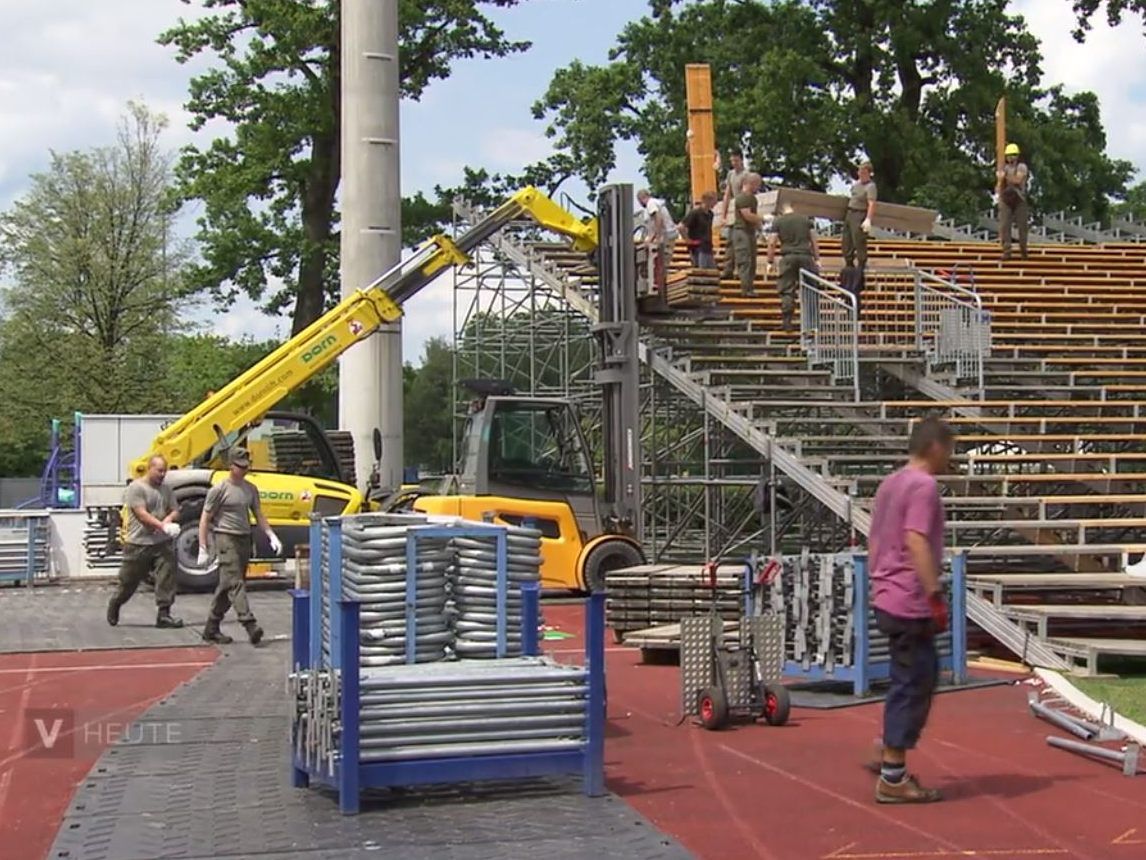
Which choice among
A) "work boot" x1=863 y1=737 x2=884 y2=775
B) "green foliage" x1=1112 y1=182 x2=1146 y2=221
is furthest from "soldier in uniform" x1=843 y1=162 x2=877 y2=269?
"green foliage" x1=1112 y1=182 x2=1146 y2=221

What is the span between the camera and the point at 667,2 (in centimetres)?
4816

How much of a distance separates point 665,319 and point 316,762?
16796mm

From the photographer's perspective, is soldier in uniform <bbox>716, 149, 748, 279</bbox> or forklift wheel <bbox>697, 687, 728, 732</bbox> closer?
forklift wheel <bbox>697, 687, 728, 732</bbox>

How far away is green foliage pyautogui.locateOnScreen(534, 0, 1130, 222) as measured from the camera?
44.7m

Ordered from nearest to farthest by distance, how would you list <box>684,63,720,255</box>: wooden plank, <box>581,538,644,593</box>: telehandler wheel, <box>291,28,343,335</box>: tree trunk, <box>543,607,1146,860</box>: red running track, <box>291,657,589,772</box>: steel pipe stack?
<box>543,607,1146,860</box>: red running track → <box>291,657,589,772</box>: steel pipe stack → <box>581,538,644,593</box>: telehandler wheel → <box>684,63,720,255</box>: wooden plank → <box>291,28,343,335</box>: tree trunk

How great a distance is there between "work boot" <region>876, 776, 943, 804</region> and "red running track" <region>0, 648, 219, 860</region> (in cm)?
418

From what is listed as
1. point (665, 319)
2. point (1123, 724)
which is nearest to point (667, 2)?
point (665, 319)

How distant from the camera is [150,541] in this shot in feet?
57.6

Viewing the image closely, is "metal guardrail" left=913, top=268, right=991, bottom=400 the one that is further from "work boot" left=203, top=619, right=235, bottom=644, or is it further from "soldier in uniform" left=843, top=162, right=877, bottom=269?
"work boot" left=203, top=619, right=235, bottom=644

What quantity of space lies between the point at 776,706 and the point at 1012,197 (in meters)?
20.8

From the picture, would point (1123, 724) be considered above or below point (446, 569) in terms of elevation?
below

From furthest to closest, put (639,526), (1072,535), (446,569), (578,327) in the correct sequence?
(578,327), (639,526), (1072,535), (446,569)

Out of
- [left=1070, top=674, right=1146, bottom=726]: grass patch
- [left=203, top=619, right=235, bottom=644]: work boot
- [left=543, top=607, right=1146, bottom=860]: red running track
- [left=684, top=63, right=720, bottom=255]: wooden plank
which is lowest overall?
[left=1070, top=674, right=1146, bottom=726]: grass patch

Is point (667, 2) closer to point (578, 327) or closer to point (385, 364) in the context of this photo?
point (578, 327)
